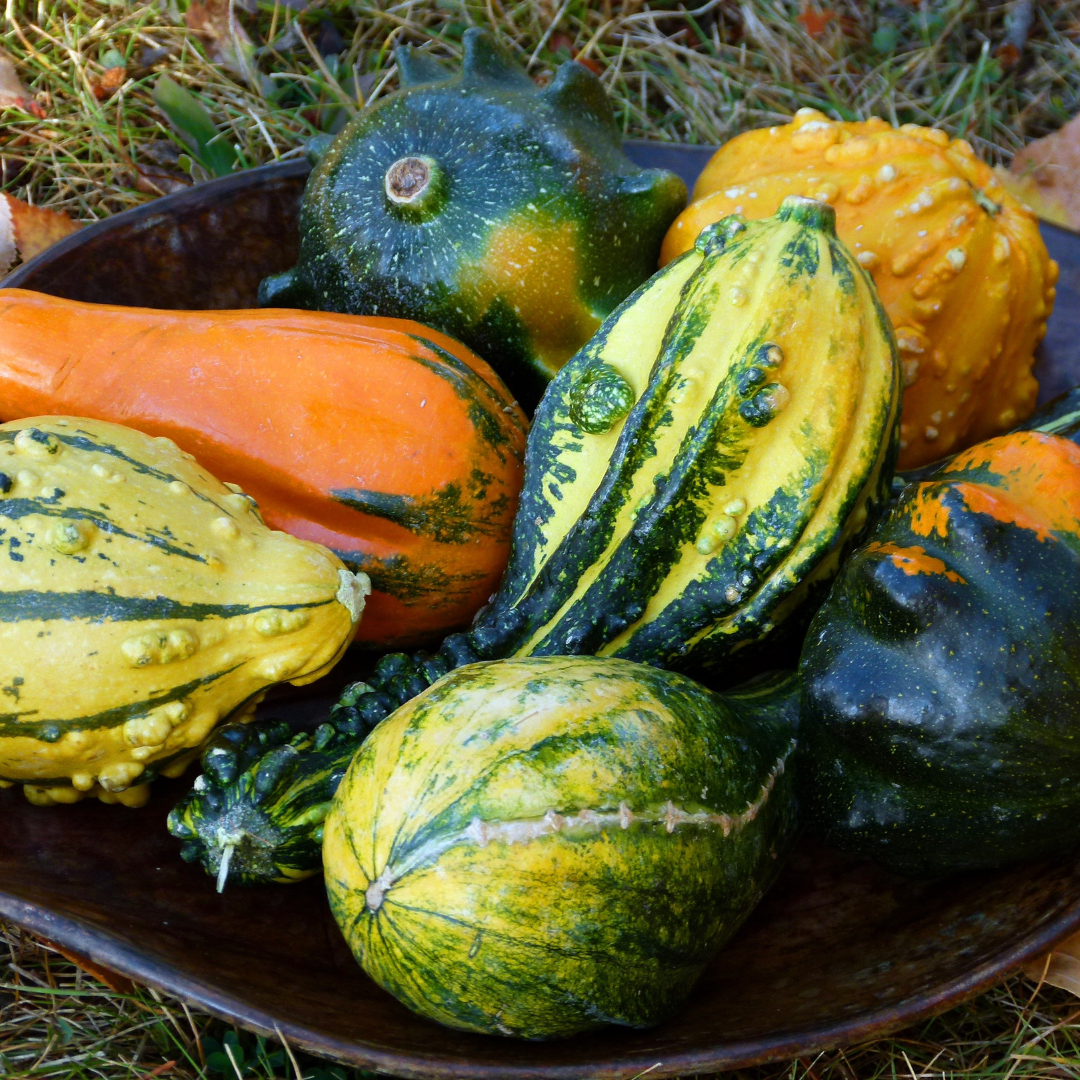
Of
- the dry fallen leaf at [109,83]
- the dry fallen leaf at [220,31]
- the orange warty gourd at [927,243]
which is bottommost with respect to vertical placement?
the dry fallen leaf at [109,83]

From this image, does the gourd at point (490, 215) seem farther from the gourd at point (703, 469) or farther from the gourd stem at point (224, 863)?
the gourd stem at point (224, 863)

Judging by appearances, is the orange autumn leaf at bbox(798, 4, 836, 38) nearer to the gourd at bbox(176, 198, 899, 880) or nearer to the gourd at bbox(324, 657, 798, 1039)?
the gourd at bbox(176, 198, 899, 880)

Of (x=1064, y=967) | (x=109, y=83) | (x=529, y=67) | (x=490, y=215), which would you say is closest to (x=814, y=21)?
(x=529, y=67)

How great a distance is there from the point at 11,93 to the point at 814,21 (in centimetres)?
201

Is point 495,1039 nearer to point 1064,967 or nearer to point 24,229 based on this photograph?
point 1064,967

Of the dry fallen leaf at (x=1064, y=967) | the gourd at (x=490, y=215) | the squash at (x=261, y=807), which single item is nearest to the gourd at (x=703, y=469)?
the squash at (x=261, y=807)

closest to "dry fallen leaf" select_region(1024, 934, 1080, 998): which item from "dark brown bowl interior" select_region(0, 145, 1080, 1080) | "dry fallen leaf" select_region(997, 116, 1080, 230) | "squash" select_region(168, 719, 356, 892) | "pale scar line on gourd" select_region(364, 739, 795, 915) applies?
"dark brown bowl interior" select_region(0, 145, 1080, 1080)

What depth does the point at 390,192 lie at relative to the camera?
1545 millimetres

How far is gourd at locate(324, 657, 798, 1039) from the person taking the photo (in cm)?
95

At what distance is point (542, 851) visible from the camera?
0.95 meters

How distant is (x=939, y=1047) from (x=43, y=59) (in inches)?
105

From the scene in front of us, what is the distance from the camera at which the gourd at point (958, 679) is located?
3.49ft

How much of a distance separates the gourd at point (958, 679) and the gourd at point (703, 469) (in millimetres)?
94

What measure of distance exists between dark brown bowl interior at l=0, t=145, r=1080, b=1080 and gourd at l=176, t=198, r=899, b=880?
0.11 meters
